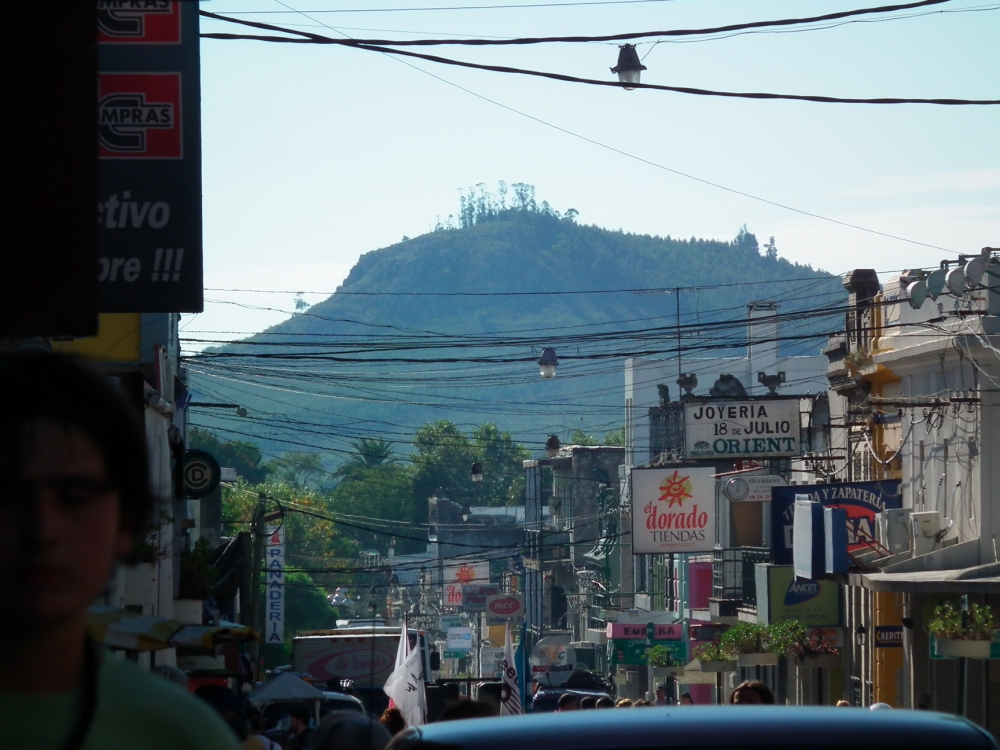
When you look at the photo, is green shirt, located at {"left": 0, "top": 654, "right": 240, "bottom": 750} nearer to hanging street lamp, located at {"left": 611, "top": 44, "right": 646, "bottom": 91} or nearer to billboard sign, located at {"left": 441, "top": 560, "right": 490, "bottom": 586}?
hanging street lamp, located at {"left": 611, "top": 44, "right": 646, "bottom": 91}

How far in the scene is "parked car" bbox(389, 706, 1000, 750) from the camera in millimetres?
3850

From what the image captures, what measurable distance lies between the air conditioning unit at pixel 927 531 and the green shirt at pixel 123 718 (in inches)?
1010

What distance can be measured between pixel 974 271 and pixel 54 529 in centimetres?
2345

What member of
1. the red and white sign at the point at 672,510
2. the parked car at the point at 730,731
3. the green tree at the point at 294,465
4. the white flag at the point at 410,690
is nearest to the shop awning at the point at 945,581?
the white flag at the point at 410,690

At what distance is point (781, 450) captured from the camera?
116ft

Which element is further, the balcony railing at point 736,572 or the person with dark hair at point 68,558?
the balcony railing at point 736,572

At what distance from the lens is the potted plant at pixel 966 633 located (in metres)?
20.3

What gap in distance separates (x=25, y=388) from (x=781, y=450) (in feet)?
112

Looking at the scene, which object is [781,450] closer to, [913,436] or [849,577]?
[913,436]

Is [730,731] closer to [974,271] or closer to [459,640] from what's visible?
[974,271]

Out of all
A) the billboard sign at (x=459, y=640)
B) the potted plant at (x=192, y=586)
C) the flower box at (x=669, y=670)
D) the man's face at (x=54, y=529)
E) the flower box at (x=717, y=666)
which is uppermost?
the man's face at (x=54, y=529)

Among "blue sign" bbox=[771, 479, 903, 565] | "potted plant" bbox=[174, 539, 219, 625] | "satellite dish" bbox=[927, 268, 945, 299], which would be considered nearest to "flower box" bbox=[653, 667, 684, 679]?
"blue sign" bbox=[771, 479, 903, 565]

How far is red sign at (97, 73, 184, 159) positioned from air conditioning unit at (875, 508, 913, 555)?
2038 centimetres

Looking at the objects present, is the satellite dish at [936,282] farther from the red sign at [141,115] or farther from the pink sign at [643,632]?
the pink sign at [643,632]
